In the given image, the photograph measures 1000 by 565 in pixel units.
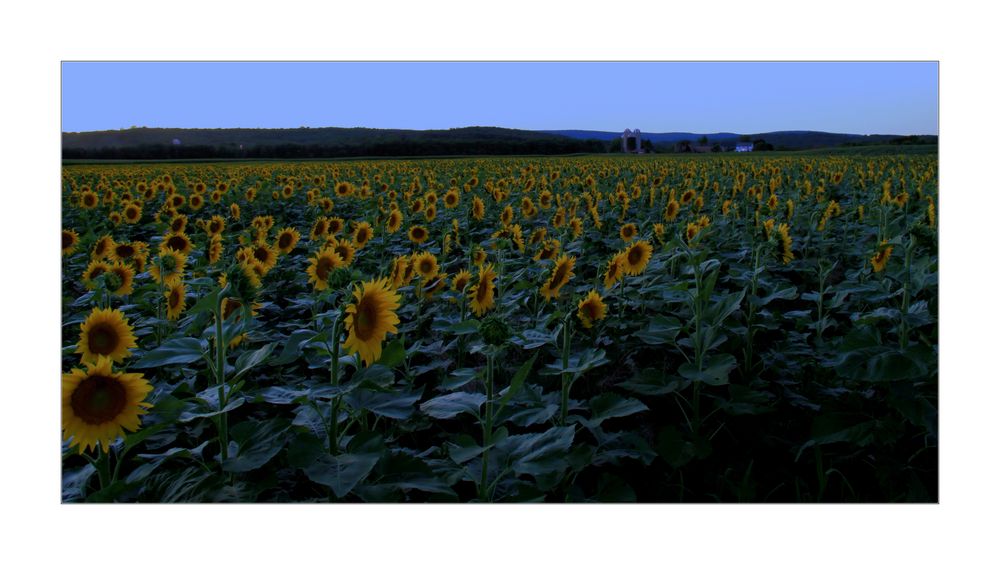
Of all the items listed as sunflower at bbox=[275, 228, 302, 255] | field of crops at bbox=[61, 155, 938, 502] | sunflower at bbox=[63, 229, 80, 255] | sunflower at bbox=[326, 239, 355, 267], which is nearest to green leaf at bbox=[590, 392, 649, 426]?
field of crops at bbox=[61, 155, 938, 502]

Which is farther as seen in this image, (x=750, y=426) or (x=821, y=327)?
(x=821, y=327)

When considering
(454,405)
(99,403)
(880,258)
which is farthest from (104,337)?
(880,258)

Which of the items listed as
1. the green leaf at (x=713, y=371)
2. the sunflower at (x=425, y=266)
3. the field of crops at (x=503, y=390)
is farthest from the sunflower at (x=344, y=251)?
the green leaf at (x=713, y=371)

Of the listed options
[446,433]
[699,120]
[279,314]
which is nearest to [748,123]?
[699,120]

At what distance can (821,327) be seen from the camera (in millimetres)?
3234

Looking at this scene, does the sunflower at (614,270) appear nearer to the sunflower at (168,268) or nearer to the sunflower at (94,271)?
the sunflower at (168,268)

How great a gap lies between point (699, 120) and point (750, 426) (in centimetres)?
160

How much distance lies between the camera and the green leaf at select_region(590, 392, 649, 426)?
2250mm

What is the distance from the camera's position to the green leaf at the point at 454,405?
2162mm

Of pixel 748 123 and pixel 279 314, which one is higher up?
pixel 748 123

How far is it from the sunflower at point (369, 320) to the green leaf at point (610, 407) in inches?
27.3

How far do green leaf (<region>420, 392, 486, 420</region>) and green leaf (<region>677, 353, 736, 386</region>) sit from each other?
0.77 meters

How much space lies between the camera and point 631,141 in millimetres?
4730
